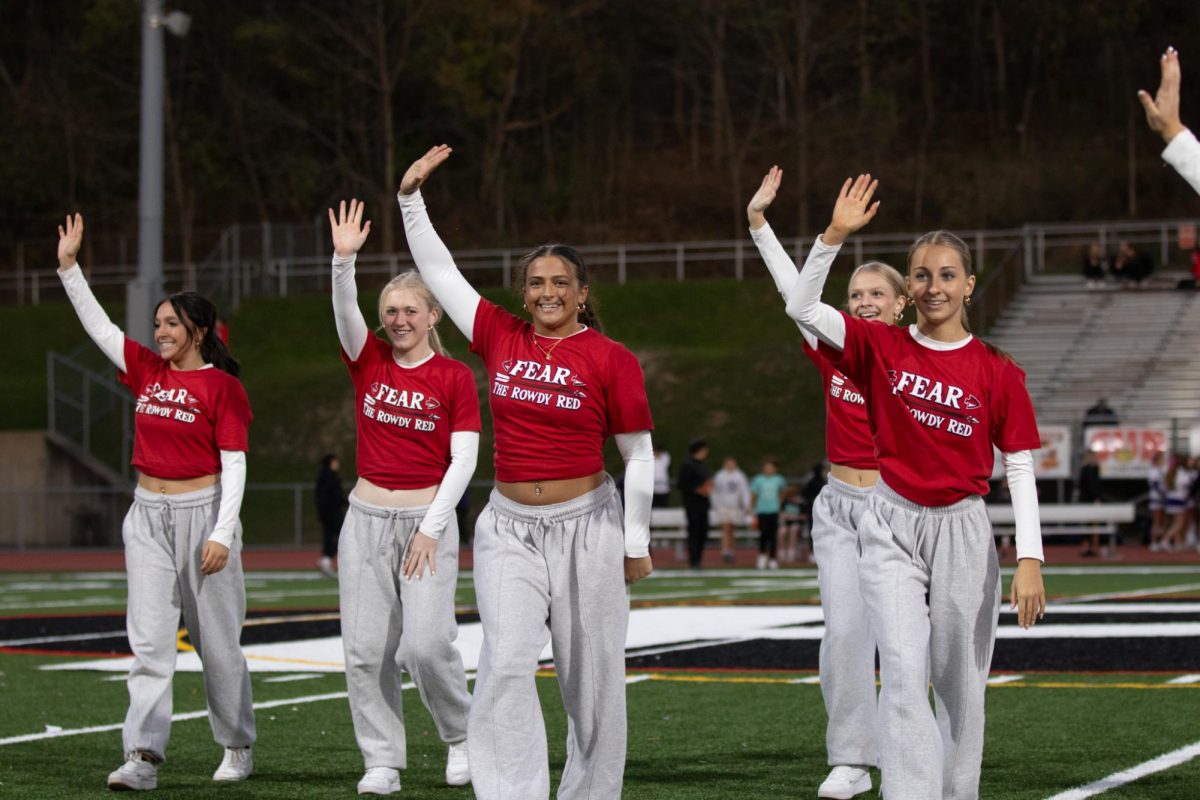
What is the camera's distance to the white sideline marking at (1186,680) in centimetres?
1102

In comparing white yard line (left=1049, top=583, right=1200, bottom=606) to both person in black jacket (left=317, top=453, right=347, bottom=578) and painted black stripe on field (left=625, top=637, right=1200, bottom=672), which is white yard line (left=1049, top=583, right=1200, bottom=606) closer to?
painted black stripe on field (left=625, top=637, right=1200, bottom=672)

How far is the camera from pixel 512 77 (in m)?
58.2

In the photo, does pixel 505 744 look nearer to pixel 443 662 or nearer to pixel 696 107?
pixel 443 662

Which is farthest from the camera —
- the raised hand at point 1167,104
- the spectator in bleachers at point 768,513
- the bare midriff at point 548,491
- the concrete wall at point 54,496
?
the concrete wall at point 54,496

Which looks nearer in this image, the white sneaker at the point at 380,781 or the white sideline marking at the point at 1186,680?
the white sneaker at the point at 380,781

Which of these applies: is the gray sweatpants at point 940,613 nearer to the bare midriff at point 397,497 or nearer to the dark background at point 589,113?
the bare midriff at point 397,497

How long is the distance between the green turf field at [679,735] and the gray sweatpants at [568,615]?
107cm

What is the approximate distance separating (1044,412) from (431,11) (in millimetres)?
27288

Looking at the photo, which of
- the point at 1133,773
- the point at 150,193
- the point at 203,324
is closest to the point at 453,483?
the point at 203,324

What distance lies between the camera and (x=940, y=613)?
21.2ft

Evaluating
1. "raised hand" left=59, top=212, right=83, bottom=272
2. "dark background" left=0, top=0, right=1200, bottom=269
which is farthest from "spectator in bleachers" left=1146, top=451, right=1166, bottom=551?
"dark background" left=0, top=0, right=1200, bottom=269

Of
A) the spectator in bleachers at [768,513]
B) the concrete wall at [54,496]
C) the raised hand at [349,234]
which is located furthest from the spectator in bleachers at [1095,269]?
the raised hand at [349,234]

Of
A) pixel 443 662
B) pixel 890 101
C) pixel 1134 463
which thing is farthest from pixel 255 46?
pixel 443 662

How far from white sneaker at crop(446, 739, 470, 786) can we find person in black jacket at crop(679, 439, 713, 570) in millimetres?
17490
